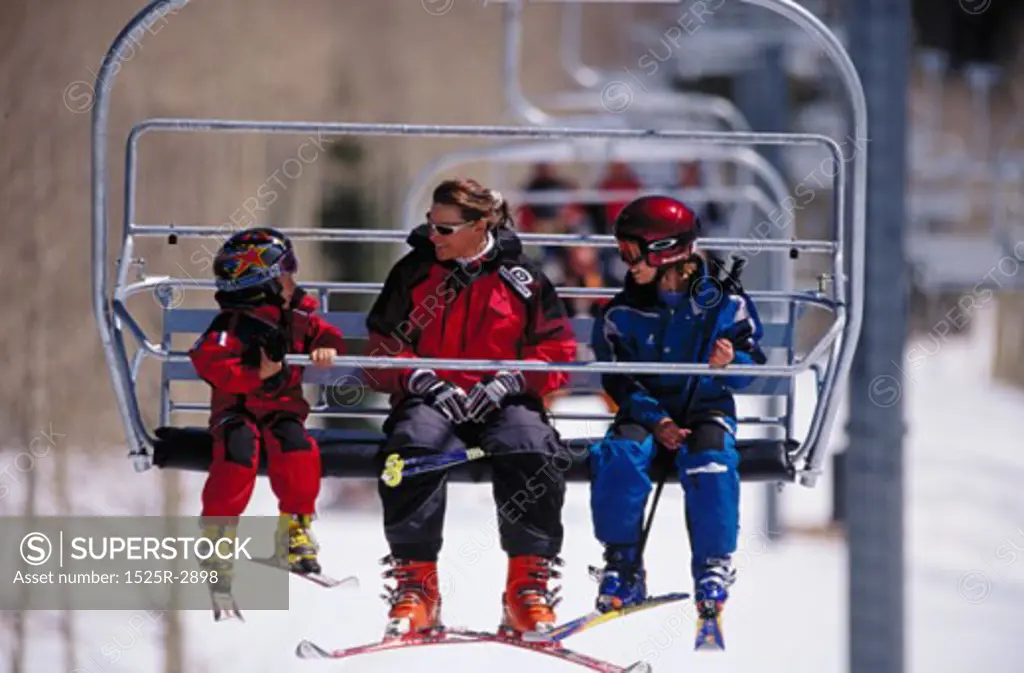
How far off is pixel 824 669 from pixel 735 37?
4.77 metres

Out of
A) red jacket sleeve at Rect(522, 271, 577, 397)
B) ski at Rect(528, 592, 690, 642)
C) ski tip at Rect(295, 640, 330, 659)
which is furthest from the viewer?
red jacket sleeve at Rect(522, 271, 577, 397)

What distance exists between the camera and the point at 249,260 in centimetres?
380

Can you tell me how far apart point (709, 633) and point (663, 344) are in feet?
1.99

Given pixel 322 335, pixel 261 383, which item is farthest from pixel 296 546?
pixel 322 335

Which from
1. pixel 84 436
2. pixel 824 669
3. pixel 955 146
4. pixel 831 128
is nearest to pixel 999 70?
pixel 955 146

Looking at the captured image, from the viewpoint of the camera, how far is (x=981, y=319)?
121ft

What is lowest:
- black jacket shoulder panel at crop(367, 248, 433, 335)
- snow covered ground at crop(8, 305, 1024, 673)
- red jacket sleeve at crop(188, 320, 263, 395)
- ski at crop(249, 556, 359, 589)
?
snow covered ground at crop(8, 305, 1024, 673)

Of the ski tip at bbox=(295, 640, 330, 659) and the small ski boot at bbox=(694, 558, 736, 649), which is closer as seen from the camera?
the ski tip at bbox=(295, 640, 330, 659)

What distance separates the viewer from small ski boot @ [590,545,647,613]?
3650 millimetres

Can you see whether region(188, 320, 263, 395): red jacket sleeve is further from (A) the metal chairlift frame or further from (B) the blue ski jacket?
(B) the blue ski jacket

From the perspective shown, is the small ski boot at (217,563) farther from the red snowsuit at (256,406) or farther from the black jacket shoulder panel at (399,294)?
the black jacket shoulder panel at (399,294)

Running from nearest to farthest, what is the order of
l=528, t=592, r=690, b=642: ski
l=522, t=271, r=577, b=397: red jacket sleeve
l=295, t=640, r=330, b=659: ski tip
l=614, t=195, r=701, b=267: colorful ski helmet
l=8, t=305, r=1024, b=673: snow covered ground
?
l=295, t=640, r=330, b=659: ski tip, l=528, t=592, r=690, b=642: ski, l=614, t=195, r=701, b=267: colorful ski helmet, l=522, t=271, r=577, b=397: red jacket sleeve, l=8, t=305, r=1024, b=673: snow covered ground

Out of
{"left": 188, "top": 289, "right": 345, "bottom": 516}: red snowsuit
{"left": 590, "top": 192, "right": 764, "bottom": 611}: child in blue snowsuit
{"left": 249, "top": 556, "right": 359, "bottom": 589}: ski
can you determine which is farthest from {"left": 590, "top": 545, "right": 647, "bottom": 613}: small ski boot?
{"left": 188, "top": 289, "right": 345, "bottom": 516}: red snowsuit

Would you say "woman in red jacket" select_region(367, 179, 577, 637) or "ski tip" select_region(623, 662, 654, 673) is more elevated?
"woman in red jacket" select_region(367, 179, 577, 637)
